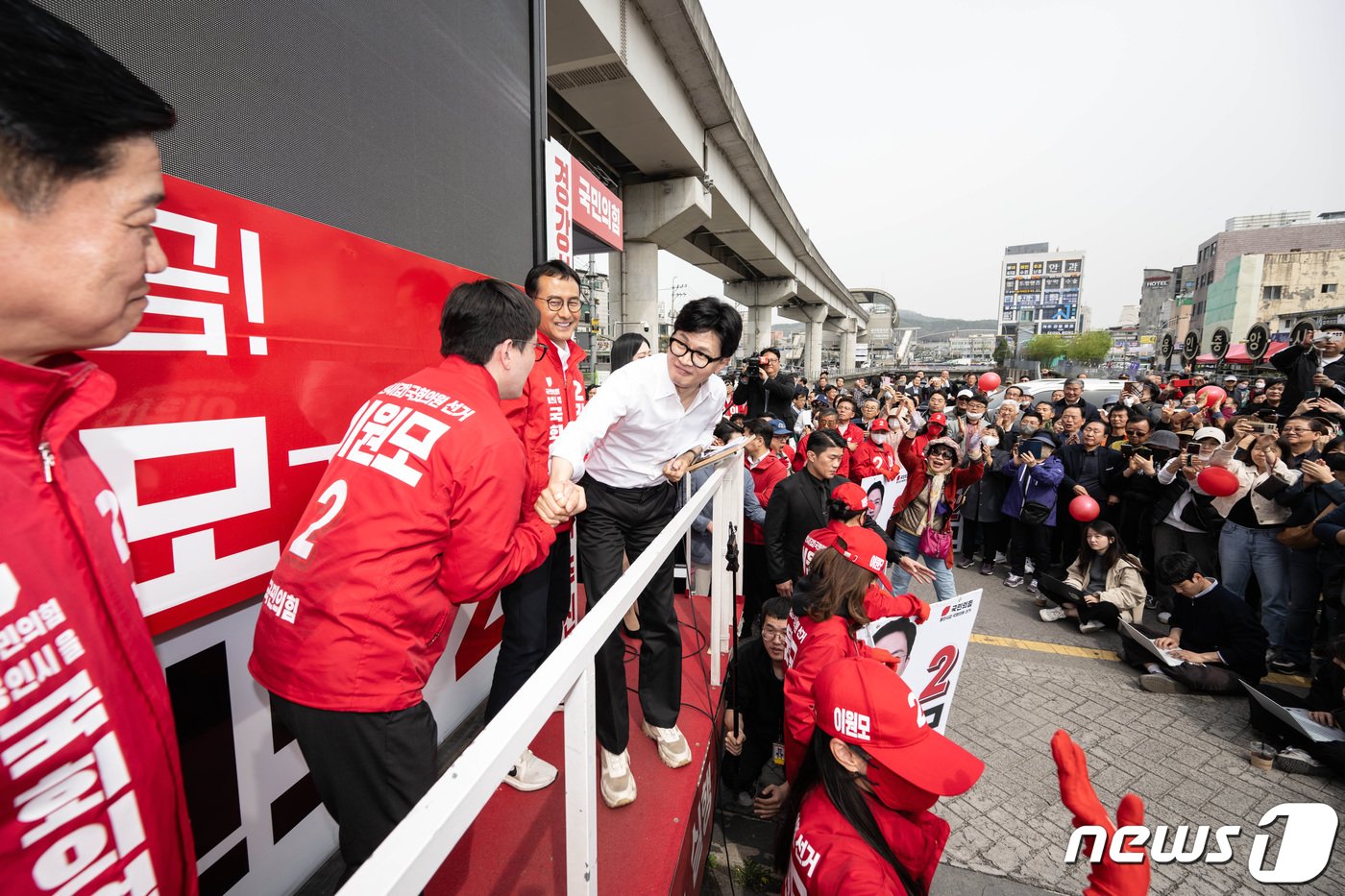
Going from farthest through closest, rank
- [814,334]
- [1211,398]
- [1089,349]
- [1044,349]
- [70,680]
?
1. [1044,349]
2. [1089,349]
3. [814,334]
4. [1211,398]
5. [70,680]

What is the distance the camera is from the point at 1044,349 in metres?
81.2

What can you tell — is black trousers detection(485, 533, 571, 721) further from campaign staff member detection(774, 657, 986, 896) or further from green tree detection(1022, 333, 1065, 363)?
green tree detection(1022, 333, 1065, 363)

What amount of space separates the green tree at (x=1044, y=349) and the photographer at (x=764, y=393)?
88.8 metres

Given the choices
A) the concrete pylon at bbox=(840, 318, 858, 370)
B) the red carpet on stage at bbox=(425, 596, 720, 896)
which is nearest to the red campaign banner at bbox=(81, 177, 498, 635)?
the red carpet on stage at bbox=(425, 596, 720, 896)

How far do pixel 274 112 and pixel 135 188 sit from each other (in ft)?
3.45

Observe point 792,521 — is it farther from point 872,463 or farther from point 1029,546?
point 1029,546

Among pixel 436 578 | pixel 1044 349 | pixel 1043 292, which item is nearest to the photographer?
pixel 436 578

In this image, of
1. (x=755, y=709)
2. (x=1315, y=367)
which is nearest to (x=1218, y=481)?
(x=755, y=709)

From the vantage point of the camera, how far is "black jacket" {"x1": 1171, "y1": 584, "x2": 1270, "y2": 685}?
3777mm

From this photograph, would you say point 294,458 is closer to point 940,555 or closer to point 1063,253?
point 940,555

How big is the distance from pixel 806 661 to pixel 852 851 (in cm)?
96

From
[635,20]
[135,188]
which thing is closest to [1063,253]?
[635,20]

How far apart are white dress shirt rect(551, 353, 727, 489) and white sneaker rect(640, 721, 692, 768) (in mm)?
965

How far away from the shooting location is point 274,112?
5.26 feet
